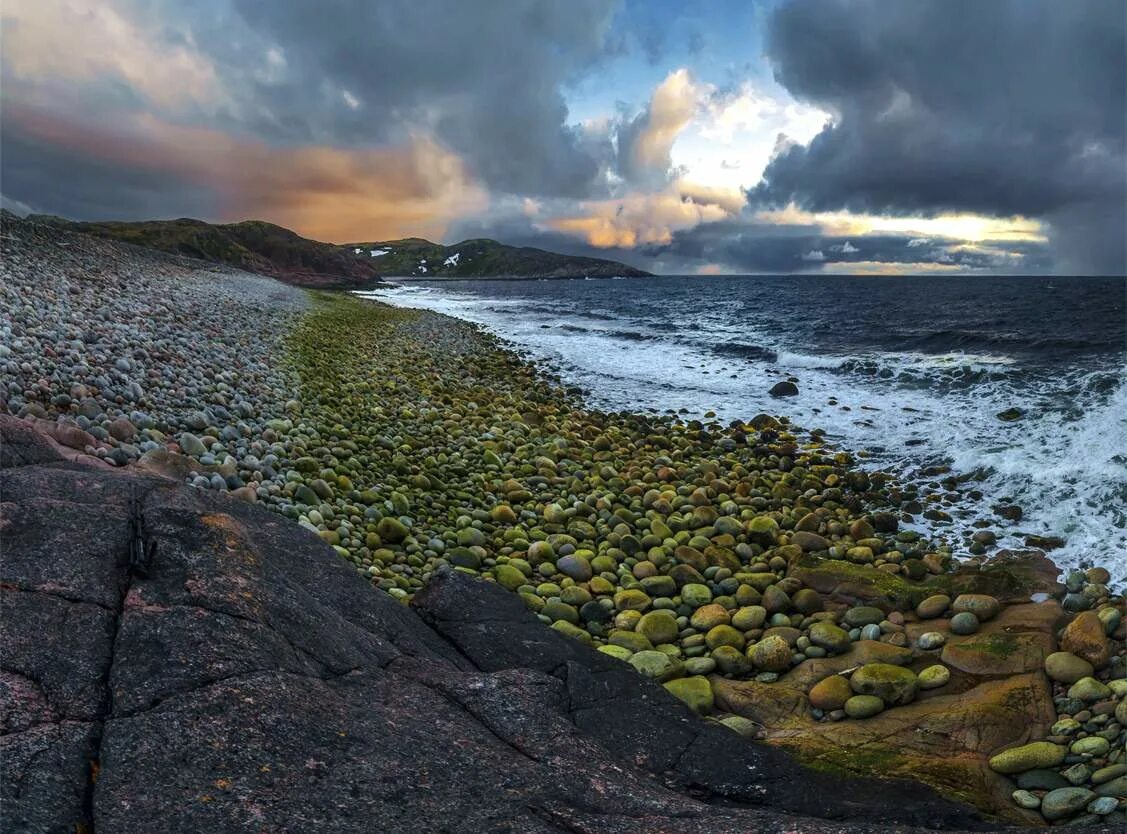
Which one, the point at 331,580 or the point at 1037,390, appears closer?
the point at 331,580

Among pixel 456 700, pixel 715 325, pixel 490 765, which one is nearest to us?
pixel 490 765

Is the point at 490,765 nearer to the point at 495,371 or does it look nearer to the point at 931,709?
the point at 931,709

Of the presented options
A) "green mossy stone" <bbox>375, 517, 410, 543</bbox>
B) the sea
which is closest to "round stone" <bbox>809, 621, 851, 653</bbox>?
the sea

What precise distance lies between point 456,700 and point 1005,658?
5.91m

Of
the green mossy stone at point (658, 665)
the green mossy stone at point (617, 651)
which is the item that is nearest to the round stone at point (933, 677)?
the green mossy stone at point (658, 665)

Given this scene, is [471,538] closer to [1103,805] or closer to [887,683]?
[887,683]

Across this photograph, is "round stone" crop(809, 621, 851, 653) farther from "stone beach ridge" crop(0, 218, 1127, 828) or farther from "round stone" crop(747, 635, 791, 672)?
"round stone" crop(747, 635, 791, 672)

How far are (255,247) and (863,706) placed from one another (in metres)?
135

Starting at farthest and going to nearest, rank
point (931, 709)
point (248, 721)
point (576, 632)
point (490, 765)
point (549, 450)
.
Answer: point (549, 450), point (576, 632), point (931, 709), point (490, 765), point (248, 721)

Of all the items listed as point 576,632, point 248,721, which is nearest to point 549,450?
point 576,632

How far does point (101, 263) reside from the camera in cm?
2388

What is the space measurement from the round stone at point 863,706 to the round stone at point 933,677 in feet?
1.95

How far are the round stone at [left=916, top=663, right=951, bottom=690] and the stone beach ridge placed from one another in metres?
0.02

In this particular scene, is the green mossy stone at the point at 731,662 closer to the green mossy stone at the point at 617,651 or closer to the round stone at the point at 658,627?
the round stone at the point at 658,627
